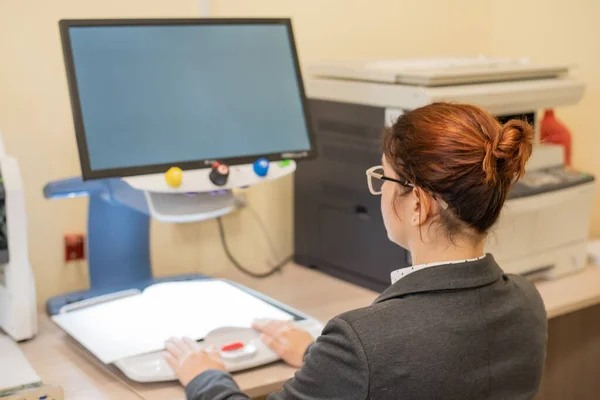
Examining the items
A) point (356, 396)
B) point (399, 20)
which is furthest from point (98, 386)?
point (399, 20)

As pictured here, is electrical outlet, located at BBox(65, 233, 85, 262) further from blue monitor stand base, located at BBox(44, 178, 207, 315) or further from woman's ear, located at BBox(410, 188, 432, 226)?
woman's ear, located at BBox(410, 188, 432, 226)

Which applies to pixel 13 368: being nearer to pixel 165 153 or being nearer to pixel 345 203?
pixel 165 153

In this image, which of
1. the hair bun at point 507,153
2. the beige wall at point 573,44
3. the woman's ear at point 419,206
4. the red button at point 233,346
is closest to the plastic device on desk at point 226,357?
the red button at point 233,346

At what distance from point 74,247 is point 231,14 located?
0.73 meters

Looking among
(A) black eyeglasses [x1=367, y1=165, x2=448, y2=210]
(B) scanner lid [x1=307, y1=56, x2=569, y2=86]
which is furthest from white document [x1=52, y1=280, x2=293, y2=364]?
(B) scanner lid [x1=307, y1=56, x2=569, y2=86]

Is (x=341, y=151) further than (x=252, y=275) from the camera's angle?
No

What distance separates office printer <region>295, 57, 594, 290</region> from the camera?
74.2 inches

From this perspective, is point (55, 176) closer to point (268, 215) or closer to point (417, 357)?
point (268, 215)

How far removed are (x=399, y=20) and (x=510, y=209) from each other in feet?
2.77

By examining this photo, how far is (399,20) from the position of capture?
2484 millimetres

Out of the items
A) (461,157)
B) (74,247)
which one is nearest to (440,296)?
(461,157)

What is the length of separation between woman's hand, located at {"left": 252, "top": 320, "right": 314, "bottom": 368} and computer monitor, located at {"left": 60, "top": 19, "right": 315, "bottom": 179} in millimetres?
366

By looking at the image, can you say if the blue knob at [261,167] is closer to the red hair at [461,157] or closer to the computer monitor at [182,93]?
the computer monitor at [182,93]

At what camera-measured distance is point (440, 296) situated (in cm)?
121
